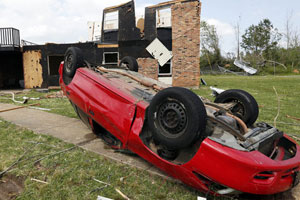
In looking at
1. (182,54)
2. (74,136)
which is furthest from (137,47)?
(74,136)

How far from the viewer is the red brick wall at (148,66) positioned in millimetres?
12984

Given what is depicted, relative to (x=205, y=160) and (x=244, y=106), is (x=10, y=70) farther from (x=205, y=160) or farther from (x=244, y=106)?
(x=205, y=160)

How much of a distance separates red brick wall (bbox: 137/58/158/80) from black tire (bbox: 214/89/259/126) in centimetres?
1007

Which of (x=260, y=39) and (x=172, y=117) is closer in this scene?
(x=172, y=117)

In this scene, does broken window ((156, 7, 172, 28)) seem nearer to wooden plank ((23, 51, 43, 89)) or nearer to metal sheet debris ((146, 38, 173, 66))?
metal sheet debris ((146, 38, 173, 66))

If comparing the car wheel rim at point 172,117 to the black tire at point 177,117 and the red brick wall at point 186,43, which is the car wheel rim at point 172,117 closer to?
the black tire at point 177,117

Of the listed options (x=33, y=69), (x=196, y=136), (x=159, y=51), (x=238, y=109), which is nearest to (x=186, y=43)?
(x=159, y=51)

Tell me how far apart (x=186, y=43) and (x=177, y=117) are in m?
11.3

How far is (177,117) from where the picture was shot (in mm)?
2115

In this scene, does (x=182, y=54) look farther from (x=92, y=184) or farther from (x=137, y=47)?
(x=92, y=184)

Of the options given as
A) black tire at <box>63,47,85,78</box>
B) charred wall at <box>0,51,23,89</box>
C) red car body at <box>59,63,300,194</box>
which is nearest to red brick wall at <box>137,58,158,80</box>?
black tire at <box>63,47,85,78</box>

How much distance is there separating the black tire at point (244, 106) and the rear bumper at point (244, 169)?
2.99ft

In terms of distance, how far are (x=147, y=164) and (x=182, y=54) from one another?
10812 mm

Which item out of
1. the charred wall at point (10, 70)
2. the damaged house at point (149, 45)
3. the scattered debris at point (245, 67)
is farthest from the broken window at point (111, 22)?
the scattered debris at point (245, 67)
